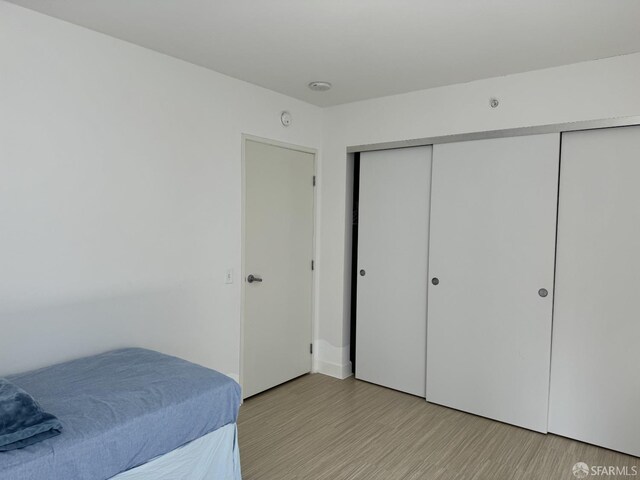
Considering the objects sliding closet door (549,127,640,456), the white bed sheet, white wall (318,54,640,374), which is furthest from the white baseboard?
the white bed sheet

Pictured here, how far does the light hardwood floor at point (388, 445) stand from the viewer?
2576mm

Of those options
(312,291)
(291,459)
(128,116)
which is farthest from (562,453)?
(128,116)

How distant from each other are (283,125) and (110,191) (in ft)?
5.21

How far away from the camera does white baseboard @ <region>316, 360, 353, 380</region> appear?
4084 millimetres

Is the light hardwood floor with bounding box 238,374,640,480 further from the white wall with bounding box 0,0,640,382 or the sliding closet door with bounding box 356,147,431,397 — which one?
the white wall with bounding box 0,0,640,382

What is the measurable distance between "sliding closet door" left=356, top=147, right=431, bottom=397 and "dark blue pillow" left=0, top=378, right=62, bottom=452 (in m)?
2.69

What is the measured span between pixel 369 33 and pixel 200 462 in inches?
93.6

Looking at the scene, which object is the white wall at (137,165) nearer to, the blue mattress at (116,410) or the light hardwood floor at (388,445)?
the blue mattress at (116,410)

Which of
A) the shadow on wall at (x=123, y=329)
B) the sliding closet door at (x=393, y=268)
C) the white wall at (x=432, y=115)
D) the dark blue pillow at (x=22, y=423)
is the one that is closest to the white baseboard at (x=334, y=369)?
the white wall at (x=432, y=115)

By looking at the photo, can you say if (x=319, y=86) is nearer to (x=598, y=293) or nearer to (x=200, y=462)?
(x=598, y=293)

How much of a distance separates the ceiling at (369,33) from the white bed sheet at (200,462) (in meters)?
2.12

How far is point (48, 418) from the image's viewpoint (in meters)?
1.65

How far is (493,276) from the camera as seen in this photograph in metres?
3.24

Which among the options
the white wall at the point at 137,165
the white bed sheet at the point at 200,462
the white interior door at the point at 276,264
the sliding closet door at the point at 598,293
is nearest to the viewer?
the white bed sheet at the point at 200,462
